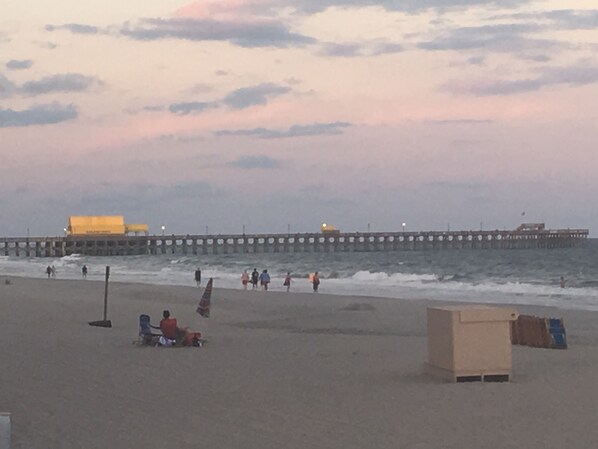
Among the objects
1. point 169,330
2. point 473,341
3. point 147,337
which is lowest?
point 147,337

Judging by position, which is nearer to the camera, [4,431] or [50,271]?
[4,431]

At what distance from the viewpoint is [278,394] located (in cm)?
972

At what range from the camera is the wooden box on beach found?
9828 mm

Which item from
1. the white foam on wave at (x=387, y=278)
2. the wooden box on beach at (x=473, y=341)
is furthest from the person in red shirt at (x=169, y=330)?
the white foam on wave at (x=387, y=278)

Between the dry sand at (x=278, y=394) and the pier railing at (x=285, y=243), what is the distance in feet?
276

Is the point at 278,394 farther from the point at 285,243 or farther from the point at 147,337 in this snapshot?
the point at 285,243

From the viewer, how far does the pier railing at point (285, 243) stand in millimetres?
100062

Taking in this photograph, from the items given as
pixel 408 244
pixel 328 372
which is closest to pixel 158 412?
pixel 328 372

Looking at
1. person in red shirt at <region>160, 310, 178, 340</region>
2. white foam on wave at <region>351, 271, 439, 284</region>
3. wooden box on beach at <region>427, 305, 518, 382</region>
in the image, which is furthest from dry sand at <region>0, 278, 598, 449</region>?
white foam on wave at <region>351, 271, 439, 284</region>

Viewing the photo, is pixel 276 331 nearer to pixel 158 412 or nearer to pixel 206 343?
pixel 206 343

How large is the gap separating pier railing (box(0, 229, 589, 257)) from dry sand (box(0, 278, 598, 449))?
276 ft

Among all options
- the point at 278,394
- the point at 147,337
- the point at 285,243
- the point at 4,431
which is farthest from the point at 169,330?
the point at 285,243

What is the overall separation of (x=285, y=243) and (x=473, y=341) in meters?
97.6

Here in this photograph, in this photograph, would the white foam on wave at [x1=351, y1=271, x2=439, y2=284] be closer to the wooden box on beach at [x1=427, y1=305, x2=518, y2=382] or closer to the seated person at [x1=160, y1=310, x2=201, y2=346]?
the seated person at [x1=160, y1=310, x2=201, y2=346]
